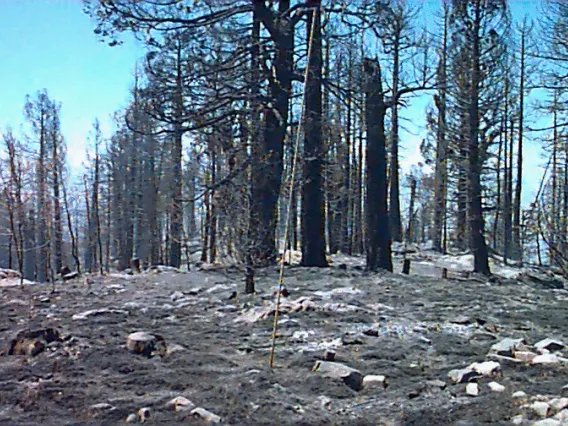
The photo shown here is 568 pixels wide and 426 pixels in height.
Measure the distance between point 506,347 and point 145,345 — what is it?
2.48m

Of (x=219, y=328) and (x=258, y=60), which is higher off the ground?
(x=258, y=60)

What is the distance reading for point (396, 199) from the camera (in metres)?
18.2

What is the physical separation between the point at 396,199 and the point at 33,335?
50.7 feet

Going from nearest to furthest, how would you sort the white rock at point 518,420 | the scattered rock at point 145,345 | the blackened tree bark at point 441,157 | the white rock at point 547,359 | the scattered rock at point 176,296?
the white rock at point 518,420 → the white rock at point 547,359 → the scattered rock at point 145,345 → the scattered rock at point 176,296 → the blackened tree bark at point 441,157

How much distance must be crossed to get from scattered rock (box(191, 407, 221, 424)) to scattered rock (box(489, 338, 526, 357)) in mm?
2130

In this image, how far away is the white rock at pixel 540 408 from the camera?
8.54 ft

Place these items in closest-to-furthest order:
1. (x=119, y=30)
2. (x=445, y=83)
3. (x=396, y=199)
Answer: (x=119, y=30), (x=445, y=83), (x=396, y=199)

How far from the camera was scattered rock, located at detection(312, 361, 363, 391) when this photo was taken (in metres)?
3.21

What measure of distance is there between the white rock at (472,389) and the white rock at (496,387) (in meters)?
0.07

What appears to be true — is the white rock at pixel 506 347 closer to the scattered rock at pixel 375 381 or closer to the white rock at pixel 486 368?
the white rock at pixel 486 368

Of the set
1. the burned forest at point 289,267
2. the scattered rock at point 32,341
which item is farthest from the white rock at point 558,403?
the scattered rock at point 32,341

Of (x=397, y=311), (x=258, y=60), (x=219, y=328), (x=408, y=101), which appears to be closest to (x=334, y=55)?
(x=408, y=101)

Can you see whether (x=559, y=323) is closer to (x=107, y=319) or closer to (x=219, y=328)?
(x=219, y=328)

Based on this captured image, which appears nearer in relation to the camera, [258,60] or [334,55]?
[258,60]
